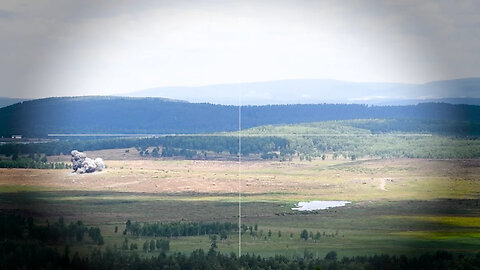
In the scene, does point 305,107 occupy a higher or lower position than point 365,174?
higher

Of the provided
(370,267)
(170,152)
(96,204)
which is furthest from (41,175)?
(370,267)

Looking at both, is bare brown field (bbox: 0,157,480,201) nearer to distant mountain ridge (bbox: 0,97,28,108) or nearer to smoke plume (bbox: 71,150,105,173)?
smoke plume (bbox: 71,150,105,173)

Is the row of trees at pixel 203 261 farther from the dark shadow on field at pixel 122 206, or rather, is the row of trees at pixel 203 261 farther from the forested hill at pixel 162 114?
the forested hill at pixel 162 114

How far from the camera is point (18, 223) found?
12820 millimetres

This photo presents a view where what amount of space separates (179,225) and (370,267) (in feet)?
9.31

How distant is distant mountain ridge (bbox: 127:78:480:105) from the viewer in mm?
14719

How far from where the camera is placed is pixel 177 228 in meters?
13.3

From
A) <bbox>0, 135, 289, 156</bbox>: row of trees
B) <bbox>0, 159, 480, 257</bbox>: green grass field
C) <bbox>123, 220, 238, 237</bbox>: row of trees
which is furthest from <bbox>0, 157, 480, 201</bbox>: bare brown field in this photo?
<bbox>123, 220, 238, 237</bbox>: row of trees

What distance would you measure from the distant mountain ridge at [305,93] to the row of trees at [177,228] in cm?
218

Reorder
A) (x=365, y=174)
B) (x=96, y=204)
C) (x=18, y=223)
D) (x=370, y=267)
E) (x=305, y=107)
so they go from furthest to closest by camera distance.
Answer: (x=305, y=107) → (x=365, y=174) → (x=96, y=204) → (x=18, y=223) → (x=370, y=267)

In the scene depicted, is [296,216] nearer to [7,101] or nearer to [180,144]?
[180,144]

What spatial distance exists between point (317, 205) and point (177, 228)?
2145 mm

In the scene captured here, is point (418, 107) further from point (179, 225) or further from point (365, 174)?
point (179, 225)

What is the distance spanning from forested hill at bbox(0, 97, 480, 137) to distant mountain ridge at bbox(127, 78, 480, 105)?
6.7 inches
